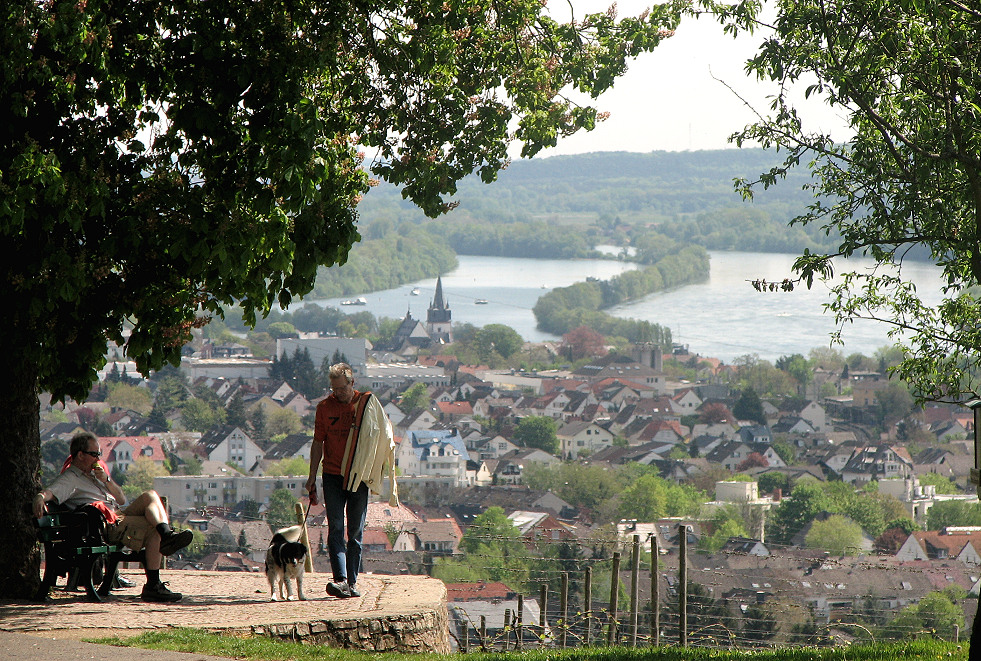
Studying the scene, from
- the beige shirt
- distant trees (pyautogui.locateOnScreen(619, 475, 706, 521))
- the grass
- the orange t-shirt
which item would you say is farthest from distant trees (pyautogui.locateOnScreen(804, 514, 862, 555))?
the beige shirt

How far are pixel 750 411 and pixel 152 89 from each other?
288 ft

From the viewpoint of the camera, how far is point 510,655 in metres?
5.36

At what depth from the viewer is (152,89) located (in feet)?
17.5

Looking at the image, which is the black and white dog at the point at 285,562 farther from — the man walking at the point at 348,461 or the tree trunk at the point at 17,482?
the tree trunk at the point at 17,482

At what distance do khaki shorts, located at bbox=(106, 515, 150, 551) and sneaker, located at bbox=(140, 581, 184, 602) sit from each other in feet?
0.72

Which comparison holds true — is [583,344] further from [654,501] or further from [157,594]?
[157,594]

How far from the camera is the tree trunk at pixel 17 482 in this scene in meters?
5.43

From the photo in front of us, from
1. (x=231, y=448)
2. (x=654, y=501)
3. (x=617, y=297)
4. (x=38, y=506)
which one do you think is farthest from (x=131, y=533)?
(x=617, y=297)

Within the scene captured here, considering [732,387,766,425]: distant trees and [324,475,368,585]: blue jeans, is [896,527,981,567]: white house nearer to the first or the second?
[324,475,368,585]: blue jeans

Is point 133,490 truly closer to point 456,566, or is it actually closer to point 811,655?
point 456,566

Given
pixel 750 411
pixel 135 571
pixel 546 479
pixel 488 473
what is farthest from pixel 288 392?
pixel 135 571

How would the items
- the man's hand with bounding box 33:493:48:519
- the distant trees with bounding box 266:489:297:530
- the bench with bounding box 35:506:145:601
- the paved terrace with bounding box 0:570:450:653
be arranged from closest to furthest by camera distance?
1. the paved terrace with bounding box 0:570:450:653
2. the man's hand with bounding box 33:493:48:519
3. the bench with bounding box 35:506:145:601
4. the distant trees with bounding box 266:489:297:530

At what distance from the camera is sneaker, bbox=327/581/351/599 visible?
588 centimetres

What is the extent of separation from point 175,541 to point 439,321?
123 meters
